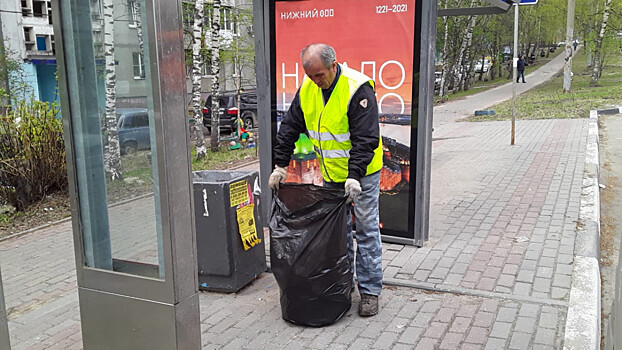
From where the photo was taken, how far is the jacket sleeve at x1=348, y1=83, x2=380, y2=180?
3.76 m

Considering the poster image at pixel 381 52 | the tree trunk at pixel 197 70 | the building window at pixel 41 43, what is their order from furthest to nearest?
the building window at pixel 41 43
the tree trunk at pixel 197 70
the poster image at pixel 381 52

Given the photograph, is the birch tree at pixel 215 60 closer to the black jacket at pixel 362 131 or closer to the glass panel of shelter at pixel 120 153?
the black jacket at pixel 362 131

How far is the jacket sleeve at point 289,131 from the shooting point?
4.14 m

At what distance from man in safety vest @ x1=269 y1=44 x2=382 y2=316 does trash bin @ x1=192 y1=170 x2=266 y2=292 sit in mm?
533

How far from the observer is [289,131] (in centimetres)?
417

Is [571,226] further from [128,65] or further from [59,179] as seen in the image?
[59,179]

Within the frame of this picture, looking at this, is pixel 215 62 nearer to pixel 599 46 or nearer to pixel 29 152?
pixel 29 152

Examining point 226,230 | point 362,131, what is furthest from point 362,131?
point 226,230

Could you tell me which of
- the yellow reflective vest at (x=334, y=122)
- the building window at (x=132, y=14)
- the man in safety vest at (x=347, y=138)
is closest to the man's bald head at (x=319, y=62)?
the man in safety vest at (x=347, y=138)

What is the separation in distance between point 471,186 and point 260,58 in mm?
4277

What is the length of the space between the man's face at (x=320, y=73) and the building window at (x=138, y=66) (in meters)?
1.42

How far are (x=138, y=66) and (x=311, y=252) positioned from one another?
182 centimetres

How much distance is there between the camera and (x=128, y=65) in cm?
253

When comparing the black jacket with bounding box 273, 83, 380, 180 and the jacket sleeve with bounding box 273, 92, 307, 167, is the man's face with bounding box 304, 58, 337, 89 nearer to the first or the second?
the black jacket with bounding box 273, 83, 380, 180
